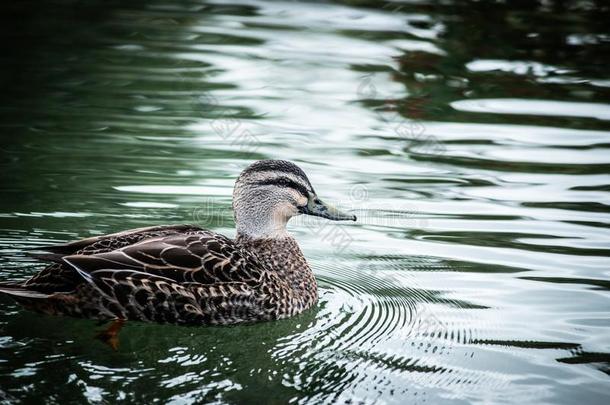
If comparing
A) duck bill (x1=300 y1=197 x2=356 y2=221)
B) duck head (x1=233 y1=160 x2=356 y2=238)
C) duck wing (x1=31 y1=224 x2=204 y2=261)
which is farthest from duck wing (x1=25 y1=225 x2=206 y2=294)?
duck bill (x1=300 y1=197 x2=356 y2=221)

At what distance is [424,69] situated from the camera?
14.9 meters

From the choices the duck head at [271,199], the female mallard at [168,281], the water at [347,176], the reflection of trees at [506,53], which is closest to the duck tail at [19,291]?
the female mallard at [168,281]

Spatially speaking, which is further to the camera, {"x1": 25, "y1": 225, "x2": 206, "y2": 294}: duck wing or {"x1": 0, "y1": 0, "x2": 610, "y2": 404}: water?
{"x1": 25, "y1": 225, "x2": 206, "y2": 294}: duck wing

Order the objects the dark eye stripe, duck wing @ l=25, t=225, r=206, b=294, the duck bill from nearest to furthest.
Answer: duck wing @ l=25, t=225, r=206, b=294
the dark eye stripe
the duck bill

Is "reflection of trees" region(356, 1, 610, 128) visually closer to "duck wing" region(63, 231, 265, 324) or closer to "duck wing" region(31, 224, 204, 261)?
"duck wing" region(63, 231, 265, 324)

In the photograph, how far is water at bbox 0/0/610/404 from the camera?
6148 mm

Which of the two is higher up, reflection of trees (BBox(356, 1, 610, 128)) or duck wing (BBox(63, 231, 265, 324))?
reflection of trees (BBox(356, 1, 610, 128))

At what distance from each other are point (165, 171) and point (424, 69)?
5966 millimetres

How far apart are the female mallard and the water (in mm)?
146

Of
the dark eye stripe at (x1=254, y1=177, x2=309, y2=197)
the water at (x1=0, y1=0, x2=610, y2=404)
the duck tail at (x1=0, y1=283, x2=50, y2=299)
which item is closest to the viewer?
the water at (x1=0, y1=0, x2=610, y2=404)

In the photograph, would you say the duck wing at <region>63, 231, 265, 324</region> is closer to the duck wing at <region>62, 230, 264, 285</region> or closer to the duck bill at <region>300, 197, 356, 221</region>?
the duck wing at <region>62, 230, 264, 285</region>

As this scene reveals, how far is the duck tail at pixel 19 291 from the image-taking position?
6418 millimetres

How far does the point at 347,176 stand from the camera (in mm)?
10359

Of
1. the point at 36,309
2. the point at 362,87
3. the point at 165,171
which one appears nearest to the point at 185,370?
the point at 36,309
